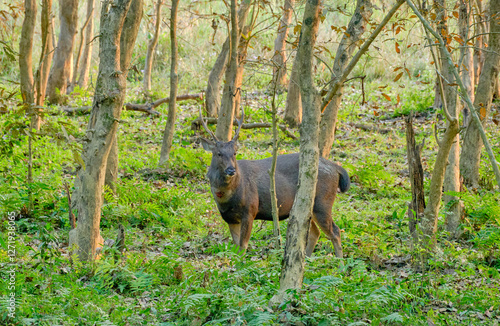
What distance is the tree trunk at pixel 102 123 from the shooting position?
5691mm

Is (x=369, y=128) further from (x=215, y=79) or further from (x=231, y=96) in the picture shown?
(x=231, y=96)

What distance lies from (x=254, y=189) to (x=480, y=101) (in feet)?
15.9

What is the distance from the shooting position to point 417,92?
17.9 m

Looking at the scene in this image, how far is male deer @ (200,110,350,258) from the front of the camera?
23.8ft

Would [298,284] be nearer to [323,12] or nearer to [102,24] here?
[323,12]

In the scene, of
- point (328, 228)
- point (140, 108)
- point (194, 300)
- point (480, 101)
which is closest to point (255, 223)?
point (328, 228)

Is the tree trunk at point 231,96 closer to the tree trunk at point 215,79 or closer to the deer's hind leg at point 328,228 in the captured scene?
the deer's hind leg at point 328,228

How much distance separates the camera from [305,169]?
14.7ft

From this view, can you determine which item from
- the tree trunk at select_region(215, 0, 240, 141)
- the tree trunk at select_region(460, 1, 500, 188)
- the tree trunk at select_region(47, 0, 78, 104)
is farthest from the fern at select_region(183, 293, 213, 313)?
the tree trunk at select_region(47, 0, 78, 104)

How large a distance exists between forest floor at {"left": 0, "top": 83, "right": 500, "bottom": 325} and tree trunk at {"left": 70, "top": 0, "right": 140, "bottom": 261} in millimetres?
346

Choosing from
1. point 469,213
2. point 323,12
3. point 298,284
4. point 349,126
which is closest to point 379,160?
point 349,126

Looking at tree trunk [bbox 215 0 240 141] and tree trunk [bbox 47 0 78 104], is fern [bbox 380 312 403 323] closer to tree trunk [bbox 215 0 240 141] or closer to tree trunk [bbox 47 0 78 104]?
tree trunk [bbox 215 0 240 141]

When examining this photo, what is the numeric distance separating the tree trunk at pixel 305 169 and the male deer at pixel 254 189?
8.31 feet

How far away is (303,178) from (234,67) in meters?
5.69
